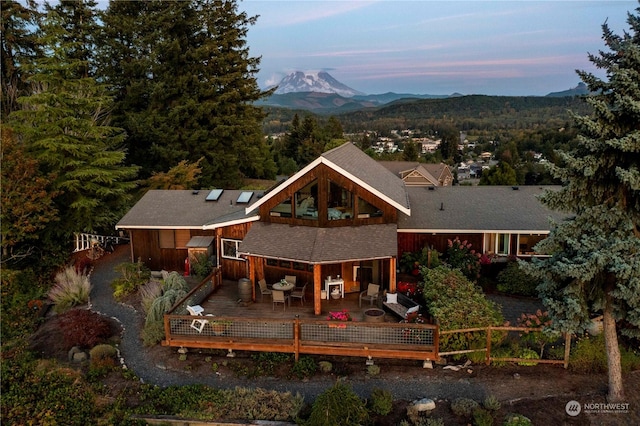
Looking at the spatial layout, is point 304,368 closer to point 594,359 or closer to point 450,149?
point 594,359

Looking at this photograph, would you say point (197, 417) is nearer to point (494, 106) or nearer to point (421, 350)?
point (421, 350)

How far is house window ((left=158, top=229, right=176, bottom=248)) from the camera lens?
61.9ft

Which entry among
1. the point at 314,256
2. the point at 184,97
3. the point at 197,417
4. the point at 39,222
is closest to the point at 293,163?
the point at 184,97

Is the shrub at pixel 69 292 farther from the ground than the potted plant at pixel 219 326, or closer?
closer

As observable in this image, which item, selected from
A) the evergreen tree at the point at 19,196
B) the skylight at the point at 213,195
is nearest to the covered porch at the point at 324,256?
the skylight at the point at 213,195

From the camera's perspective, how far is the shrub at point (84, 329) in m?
13.5

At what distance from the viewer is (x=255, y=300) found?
579 inches

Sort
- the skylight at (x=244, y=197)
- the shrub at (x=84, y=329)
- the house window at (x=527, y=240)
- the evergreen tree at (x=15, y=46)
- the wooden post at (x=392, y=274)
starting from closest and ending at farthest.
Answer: the shrub at (x=84, y=329) < the wooden post at (x=392, y=274) < the house window at (x=527, y=240) < the skylight at (x=244, y=197) < the evergreen tree at (x=15, y=46)

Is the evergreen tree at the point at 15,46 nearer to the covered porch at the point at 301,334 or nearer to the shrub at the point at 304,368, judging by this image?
the covered porch at the point at 301,334

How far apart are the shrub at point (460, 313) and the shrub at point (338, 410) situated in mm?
3364

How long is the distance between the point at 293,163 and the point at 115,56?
89.2 ft

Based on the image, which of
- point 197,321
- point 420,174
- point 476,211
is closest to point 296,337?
point 197,321

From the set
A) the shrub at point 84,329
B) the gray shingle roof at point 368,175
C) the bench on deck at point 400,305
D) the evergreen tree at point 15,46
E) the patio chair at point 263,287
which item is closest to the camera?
the bench on deck at point 400,305

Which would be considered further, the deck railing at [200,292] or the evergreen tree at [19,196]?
the evergreen tree at [19,196]
